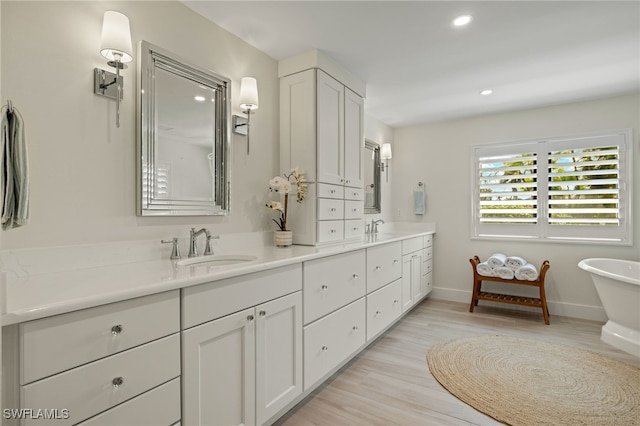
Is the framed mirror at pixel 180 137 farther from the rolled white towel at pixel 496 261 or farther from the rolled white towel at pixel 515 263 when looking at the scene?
the rolled white towel at pixel 515 263

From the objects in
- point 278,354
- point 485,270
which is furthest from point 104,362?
point 485,270

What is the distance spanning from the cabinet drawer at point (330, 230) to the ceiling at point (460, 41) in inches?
52.5

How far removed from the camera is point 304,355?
75.9 inches

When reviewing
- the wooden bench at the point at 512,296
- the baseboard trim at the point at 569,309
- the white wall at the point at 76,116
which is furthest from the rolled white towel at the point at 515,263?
the white wall at the point at 76,116

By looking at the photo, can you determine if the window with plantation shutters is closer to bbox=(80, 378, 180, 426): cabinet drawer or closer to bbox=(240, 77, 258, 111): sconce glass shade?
bbox=(240, 77, 258, 111): sconce glass shade

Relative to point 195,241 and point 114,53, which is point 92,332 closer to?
point 195,241

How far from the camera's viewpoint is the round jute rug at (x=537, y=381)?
1.89 meters

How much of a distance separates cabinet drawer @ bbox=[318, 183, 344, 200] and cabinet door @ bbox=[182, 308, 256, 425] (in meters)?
1.24

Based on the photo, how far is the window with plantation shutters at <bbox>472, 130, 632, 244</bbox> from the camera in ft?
11.3

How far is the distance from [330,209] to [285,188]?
0.50 metres

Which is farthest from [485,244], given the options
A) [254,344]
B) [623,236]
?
[254,344]

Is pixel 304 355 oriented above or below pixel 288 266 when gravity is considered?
below

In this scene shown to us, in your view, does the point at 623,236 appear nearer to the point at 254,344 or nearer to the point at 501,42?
the point at 501,42

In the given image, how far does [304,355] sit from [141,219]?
3.90 ft
